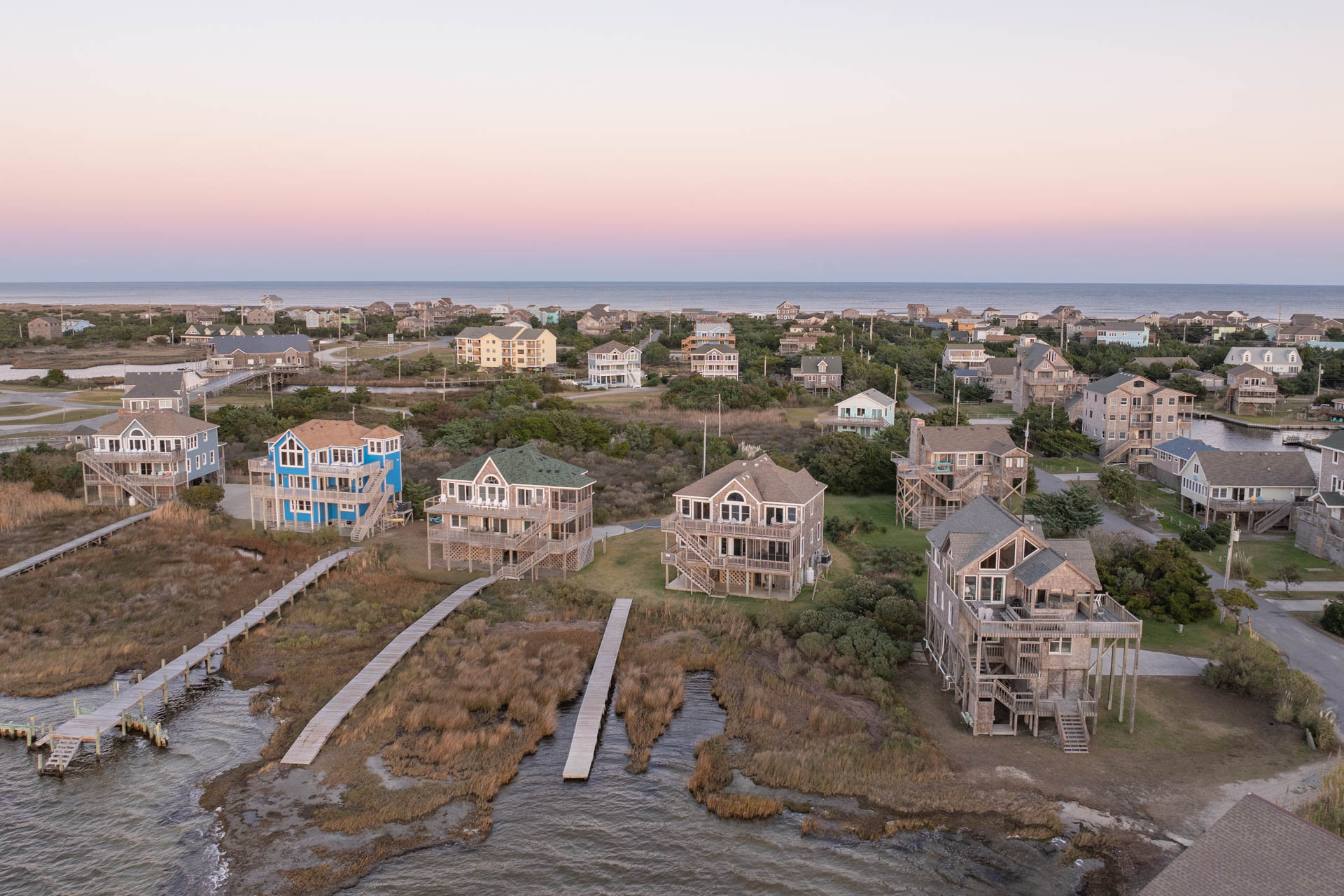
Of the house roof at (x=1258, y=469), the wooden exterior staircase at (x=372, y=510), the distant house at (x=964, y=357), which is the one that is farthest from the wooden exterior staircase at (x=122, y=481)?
the distant house at (x=964, y=357)

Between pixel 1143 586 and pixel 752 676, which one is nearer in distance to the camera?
pixel 752 676

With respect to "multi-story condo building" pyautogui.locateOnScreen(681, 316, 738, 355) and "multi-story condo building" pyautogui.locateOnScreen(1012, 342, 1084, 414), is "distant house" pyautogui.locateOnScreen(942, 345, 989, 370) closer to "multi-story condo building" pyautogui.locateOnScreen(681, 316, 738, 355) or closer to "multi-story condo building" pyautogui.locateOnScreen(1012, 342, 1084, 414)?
"multi-story condo building" pyautogui.locateOnScreen(1012, 342, 1084, 414)

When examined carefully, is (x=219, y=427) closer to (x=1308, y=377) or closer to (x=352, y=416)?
(x=352, y=416)

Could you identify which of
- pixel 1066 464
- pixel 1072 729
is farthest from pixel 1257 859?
pixel 1066 464

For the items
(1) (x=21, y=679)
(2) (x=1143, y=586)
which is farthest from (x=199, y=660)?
(2) (x=1143, y=586)

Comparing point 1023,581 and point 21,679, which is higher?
point 1023,581

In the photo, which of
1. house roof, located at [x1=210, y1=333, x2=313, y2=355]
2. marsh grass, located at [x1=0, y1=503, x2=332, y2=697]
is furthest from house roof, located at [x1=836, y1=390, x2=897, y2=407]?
house roof, located at [x1=210, y1=333, x2=313, y2=355]
